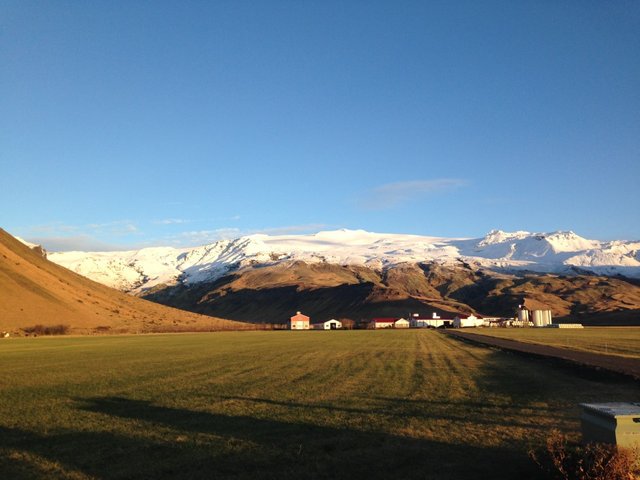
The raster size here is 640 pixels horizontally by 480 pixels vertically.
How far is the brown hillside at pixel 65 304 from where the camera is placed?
108 m

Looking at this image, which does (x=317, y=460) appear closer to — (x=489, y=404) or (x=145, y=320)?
(x=489, y=404)

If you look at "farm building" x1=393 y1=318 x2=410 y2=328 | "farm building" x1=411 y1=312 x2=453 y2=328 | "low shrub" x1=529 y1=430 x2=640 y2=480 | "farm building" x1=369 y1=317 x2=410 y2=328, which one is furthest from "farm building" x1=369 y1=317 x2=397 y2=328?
"low shrub" x1=529 y1=430 x2=640 y2=480

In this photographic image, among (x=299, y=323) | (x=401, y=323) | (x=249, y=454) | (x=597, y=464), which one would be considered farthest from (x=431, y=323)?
(x=597, y=464)

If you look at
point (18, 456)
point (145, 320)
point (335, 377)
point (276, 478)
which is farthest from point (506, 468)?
point (145, 320)

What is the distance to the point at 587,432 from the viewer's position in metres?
10.7

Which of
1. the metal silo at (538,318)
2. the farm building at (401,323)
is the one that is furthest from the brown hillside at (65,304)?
the metal silo at (538,318)

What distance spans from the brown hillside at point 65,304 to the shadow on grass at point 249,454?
9488cm

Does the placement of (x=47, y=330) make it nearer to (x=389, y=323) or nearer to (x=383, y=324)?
(x=383, y=324)

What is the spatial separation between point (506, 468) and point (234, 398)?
38.2ft

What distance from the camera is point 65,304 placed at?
119562mm

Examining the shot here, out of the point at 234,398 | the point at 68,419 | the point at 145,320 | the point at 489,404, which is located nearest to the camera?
the point at 68,419

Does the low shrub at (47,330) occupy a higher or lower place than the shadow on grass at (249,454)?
lower

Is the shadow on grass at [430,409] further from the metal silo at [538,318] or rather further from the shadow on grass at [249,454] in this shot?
the metal silo at [538,318]

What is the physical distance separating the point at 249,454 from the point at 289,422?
3632 mm
